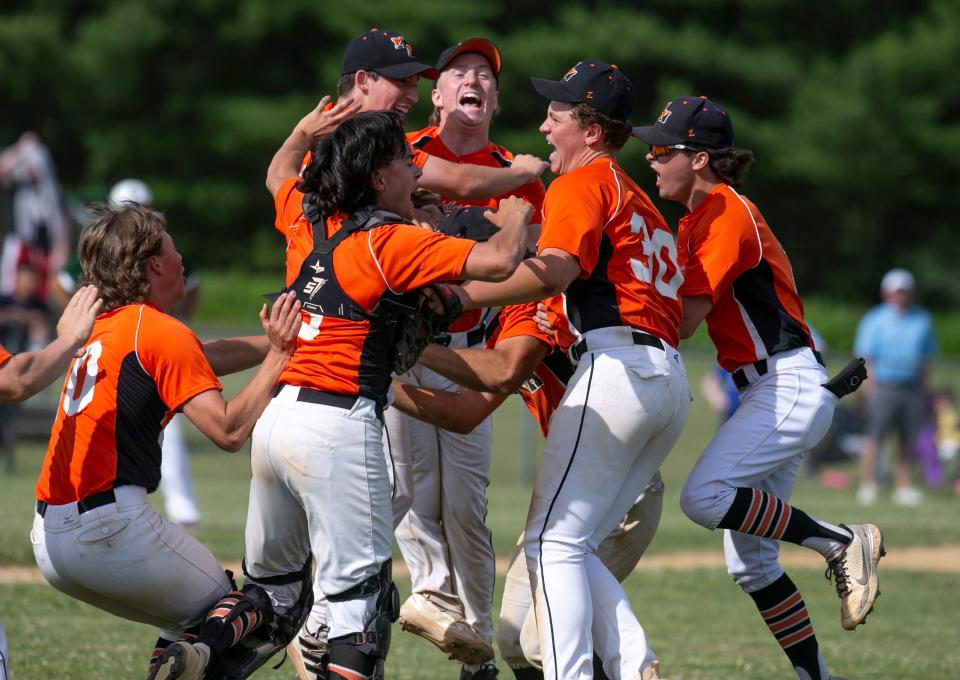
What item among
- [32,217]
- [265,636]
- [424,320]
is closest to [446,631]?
[265,636]

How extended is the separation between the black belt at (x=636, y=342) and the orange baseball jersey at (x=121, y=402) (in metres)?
1.38

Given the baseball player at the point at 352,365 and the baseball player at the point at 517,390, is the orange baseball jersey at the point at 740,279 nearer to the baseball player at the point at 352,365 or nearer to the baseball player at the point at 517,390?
the baseball player at the point at 517,390

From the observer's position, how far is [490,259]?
4547 millimetres

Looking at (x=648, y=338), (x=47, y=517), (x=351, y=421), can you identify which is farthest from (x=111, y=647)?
(x=648, y=338)

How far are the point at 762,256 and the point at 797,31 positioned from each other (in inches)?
1173

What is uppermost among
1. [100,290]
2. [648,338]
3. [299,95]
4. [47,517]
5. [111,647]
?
[100,290]

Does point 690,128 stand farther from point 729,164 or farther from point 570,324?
point 570,324

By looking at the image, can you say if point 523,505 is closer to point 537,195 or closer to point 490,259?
point 537,195

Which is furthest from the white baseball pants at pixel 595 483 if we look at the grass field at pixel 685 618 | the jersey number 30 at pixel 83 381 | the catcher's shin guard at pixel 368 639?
the jersey number 30 at pixel 83 381

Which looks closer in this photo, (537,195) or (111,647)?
(537,195)

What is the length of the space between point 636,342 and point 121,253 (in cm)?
191

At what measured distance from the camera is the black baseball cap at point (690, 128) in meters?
5.91

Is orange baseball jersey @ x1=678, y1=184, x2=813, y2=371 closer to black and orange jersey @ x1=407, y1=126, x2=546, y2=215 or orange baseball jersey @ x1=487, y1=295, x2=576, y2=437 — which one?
orange baseball jersey @ x1=487, y1=295, x2=576, y2=437

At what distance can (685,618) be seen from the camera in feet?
26.5
